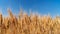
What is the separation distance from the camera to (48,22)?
13.0 feet

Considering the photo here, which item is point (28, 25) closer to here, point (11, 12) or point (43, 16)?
point (11, 12)

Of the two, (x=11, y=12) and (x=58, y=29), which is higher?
(x=11, y=12)

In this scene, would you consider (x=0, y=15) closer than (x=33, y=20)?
Yes

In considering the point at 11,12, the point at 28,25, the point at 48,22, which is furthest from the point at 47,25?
the point at 11,12

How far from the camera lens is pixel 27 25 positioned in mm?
3572

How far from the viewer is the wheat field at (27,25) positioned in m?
3.41

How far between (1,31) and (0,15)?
250 millimetres

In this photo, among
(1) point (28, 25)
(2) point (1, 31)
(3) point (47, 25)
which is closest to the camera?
(2) point (1, 31)

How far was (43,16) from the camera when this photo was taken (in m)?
4.12

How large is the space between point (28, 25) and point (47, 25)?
44 centimetres

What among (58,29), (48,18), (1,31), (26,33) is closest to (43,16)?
(48,18)

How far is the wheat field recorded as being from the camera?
3.41 metres

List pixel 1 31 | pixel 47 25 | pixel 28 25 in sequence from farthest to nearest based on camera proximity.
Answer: pixel 47 25 < pixel 28 25 < pixel 1 31

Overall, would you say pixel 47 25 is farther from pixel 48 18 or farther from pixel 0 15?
pixel 0 15
